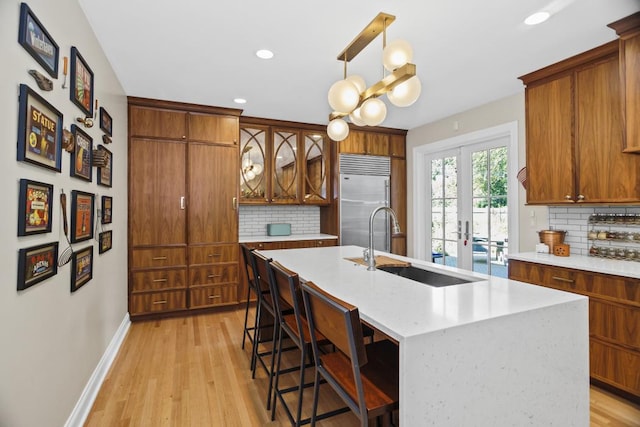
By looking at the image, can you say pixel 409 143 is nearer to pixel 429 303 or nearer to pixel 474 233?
pixel 474 233

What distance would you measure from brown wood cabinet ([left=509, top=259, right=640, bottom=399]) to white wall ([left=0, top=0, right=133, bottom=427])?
10.7ft

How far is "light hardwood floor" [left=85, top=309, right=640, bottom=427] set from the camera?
201 cm

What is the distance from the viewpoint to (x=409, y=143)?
519 cm

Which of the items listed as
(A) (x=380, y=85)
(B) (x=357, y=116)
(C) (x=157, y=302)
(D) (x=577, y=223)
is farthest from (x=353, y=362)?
(C) (x=157, y=302)

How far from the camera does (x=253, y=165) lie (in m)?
4.51

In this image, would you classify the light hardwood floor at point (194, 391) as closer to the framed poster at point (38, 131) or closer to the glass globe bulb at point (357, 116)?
the framed poster at point (38, 131)

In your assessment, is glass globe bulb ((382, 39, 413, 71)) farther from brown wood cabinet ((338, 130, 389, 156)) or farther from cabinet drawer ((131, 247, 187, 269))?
cabinet drawer ((131, 247, 187, 269))

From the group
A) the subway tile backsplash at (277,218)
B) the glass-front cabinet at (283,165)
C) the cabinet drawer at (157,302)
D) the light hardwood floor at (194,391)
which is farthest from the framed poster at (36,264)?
the subway tile backsplash at (277,218)

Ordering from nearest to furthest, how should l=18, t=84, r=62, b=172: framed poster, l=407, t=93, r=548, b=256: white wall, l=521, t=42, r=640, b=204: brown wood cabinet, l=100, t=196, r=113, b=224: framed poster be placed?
l=18, t=84, r=62, b=172: framed poster → l=521, t=42, r=640, b=204: brown wood cabinet → l=100, t=196, r=113, b=224: framed poster → l=407, t=93, r=548, b=256: white wall

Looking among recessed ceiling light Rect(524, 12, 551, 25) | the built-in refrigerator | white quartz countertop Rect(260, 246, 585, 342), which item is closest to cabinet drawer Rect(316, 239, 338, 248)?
the built-in refrigerator

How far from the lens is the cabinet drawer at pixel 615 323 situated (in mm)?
2150

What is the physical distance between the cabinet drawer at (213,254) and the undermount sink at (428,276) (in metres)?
2.34

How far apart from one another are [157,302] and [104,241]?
143 cm

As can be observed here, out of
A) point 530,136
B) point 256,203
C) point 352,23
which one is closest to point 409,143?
point 530,136
